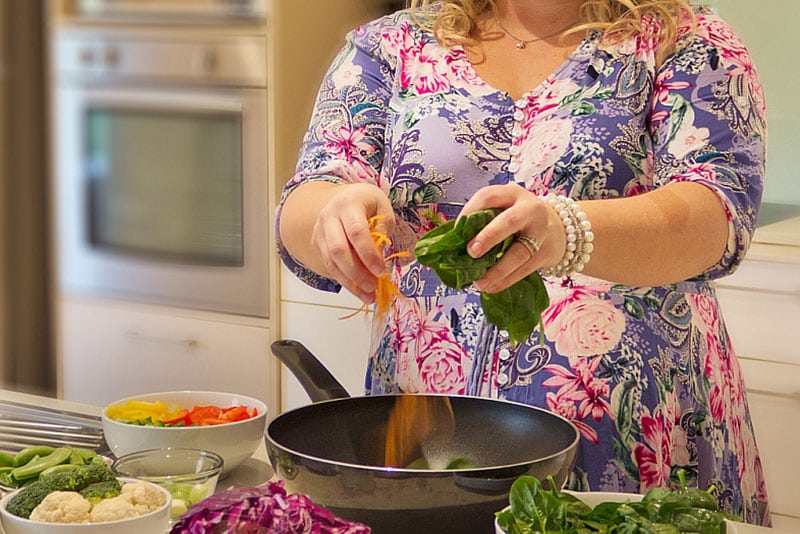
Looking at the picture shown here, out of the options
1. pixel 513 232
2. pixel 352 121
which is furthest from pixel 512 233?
pixel 352 121

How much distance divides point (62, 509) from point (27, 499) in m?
0.04

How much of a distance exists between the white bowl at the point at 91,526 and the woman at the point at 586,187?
347 millimetres

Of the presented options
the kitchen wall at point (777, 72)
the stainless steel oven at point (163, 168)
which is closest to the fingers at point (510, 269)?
the stainless steel oven at point (163, 168)

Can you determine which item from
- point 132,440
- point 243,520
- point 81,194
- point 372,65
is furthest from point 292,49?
point 243,520

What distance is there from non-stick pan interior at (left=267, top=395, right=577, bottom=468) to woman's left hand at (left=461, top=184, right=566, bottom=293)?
0.15 metres

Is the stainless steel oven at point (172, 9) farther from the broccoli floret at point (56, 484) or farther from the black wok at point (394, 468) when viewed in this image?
the broccoli floret at point (56, 484)

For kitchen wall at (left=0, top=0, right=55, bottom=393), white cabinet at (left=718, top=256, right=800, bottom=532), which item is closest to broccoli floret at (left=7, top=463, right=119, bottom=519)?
white cabinet at (left=718, top=256, right=800, bottom=532)

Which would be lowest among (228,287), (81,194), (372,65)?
(228,287)

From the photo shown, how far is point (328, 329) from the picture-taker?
2.73 m

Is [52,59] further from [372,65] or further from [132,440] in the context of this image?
[132,440]

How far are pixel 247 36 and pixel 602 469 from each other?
1.79 m

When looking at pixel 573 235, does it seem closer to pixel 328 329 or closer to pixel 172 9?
pixel 328 329

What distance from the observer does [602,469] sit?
4.16 ft

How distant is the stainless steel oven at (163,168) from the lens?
2791 millimetres
